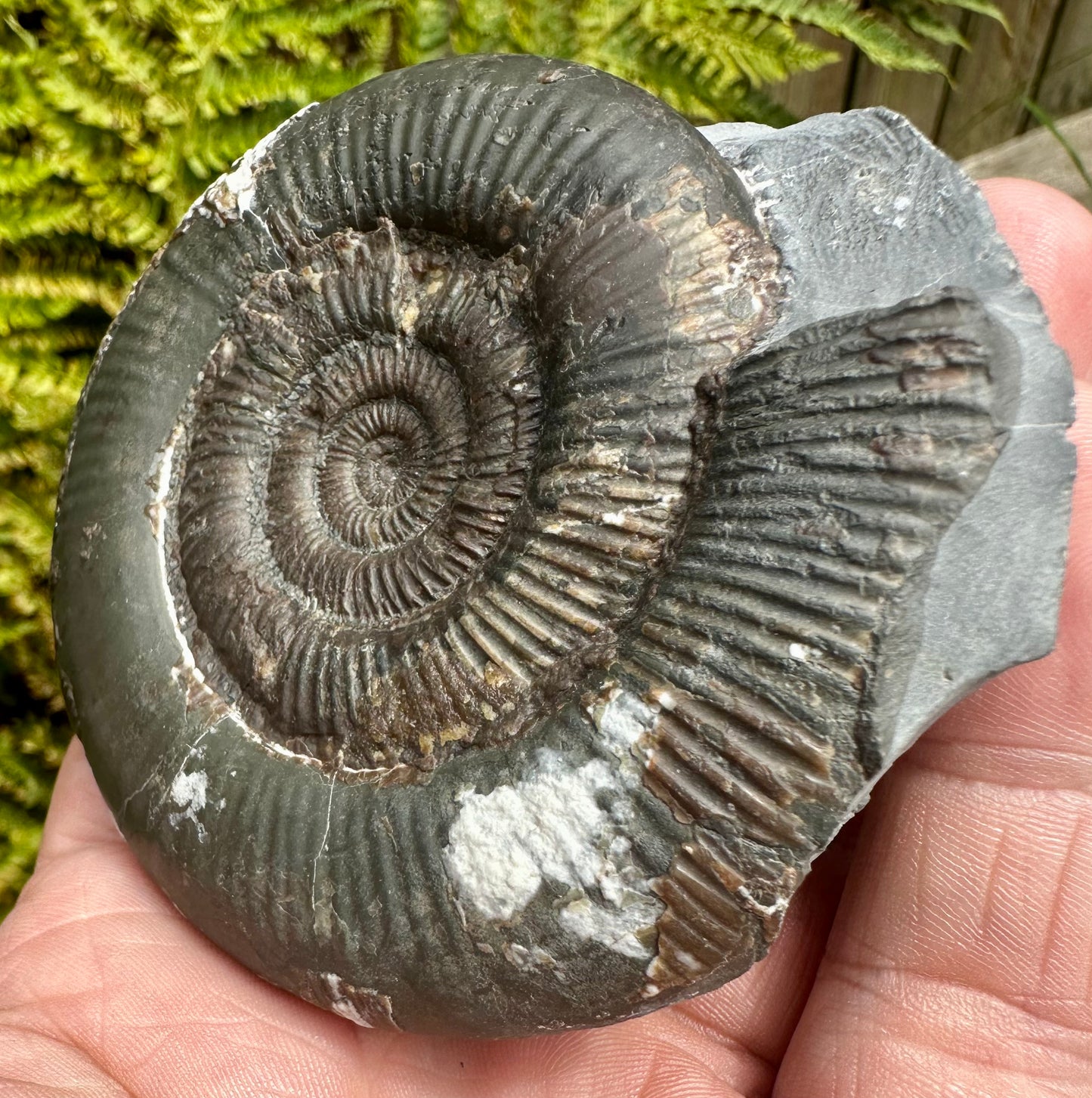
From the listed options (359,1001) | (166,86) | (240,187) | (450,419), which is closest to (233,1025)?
(359,1001)

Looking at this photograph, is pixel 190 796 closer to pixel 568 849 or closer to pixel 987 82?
pixel 568 849

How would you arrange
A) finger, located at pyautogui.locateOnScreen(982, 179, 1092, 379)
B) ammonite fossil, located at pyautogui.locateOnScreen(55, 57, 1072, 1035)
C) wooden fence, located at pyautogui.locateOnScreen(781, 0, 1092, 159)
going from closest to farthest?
ammonite fossil, located at pyautogui.locateOnScreen(55, 57, 1072, 1035) → finger, located at pyautogui.locateOnScreen(982, 179, 1092, 379) → wooden fence, located at pyautogui.locateOnScreen(781, 0, 1092, 159)

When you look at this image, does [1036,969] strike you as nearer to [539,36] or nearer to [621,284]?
[621,284]

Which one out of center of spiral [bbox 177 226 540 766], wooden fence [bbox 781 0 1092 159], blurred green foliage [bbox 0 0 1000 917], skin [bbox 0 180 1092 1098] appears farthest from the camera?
wooden fence [bbox 781 0 1092 159]

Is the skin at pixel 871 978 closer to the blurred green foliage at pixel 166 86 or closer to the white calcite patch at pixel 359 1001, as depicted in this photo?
the white calcite patch at pixel 359 1001

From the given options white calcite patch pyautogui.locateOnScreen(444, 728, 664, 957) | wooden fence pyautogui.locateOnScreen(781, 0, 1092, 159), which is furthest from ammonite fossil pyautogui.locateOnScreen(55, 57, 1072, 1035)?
wooden fence pyautogui.locateOnScreen(781, 0, 1092, 159)

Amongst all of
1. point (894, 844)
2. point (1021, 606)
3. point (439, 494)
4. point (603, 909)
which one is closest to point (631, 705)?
point (603, 909)

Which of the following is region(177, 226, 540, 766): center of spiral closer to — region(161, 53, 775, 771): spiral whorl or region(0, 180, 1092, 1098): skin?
region(161, 53, 775, 771): spiral whorl
